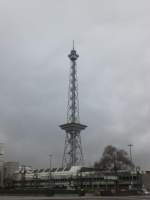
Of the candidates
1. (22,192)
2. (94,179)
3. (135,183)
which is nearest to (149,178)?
(135,183)

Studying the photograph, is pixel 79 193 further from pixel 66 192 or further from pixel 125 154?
pixel 125 154

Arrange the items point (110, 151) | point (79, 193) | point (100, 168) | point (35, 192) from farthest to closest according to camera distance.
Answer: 1. point (100, 168)
2. point (110, 151)
3. point (35, 192)
4. point (79, 193)

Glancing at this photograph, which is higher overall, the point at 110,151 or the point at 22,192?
the point at 110,151

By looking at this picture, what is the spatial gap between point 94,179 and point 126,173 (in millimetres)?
17504

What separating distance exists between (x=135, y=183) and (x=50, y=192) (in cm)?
9961

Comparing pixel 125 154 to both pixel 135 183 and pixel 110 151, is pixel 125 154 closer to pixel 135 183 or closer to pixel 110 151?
pixel 110 151

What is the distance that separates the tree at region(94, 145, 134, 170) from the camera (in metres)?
161

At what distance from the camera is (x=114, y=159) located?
160 metres

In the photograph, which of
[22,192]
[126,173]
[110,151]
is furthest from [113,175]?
[22,192]

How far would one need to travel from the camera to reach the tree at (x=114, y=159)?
16075 centimetres

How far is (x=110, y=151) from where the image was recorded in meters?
160

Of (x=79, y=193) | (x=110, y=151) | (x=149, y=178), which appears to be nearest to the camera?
(x=79, y=193)

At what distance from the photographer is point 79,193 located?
90.7 metres

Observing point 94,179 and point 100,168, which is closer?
point 100,168
